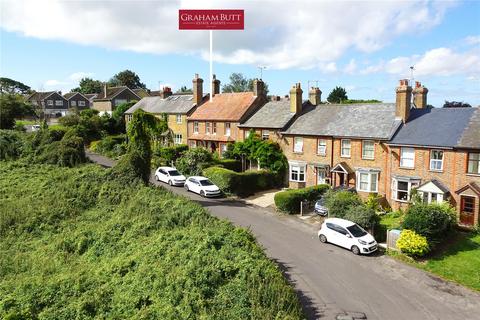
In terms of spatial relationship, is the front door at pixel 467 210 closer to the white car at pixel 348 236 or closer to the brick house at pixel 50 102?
the white car at pixel 348 236

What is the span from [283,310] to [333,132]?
81.1 feet

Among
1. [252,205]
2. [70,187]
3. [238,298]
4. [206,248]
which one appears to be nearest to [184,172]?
[252,205]

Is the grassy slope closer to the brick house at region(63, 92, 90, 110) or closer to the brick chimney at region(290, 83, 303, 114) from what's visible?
the brick chimney at region(290, 83, 303, 114)

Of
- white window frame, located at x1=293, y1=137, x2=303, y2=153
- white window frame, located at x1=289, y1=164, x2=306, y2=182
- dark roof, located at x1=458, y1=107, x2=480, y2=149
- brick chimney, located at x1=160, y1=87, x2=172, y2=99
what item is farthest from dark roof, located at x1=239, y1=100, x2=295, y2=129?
brick chimney, located at x1=160, y1=87, x2=172, y2=99

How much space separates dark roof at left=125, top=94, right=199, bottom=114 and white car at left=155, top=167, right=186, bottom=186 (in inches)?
547

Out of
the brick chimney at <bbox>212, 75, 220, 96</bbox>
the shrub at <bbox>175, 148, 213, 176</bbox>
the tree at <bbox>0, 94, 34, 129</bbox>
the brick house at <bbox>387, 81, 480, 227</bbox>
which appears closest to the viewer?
the brick house at <bbox>387, 81, 480, 227</bbox>

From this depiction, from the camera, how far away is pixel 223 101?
4838 centimetres

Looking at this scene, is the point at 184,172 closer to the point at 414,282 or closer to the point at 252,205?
the point at 252,205

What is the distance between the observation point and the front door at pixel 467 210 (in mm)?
25000

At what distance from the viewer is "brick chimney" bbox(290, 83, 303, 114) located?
3879cm

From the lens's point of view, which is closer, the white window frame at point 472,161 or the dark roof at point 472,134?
the white window frame at point 472,161

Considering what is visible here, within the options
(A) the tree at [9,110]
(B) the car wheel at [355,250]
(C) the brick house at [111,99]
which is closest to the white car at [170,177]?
(B) the car wheel at [355,250]

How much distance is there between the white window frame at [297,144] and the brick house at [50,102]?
8682 cm

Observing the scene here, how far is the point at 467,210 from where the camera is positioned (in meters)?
25.4
